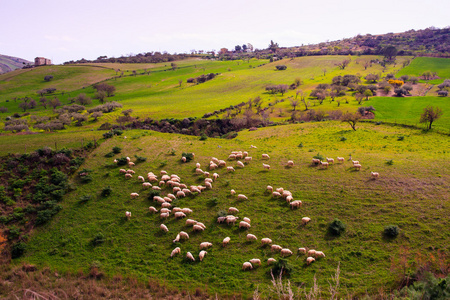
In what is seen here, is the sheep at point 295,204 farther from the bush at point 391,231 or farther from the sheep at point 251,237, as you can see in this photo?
the bush at point 391,231

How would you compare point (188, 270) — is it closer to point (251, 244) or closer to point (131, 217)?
point (251, 244)

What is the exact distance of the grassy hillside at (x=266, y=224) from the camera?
617 inches

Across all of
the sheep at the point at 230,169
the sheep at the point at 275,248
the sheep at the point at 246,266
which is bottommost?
the sheep at the point at 246,266

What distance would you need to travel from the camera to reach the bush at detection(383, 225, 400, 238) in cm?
1733

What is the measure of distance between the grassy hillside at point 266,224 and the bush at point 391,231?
401 millimetres

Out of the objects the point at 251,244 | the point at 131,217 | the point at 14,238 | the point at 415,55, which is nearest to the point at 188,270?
the point at 251,244

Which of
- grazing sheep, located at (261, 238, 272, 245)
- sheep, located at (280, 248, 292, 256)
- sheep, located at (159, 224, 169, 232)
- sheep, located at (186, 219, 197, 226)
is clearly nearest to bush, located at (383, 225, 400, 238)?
sheep, located at (280, 248, 292, 256)

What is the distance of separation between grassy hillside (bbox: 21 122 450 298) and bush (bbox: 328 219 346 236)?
542 mm

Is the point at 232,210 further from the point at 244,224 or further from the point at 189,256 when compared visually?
the point at 189,256

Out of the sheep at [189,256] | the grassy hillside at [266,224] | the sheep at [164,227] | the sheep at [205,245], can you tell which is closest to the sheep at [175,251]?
the grassy hillside at [266,224]

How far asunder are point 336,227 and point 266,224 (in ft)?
18.2

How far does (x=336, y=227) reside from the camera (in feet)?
60.2

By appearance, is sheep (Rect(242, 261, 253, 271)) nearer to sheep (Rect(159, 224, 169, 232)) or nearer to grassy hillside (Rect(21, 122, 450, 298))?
grassy hillside (Rect(21, 122, 450, 298))

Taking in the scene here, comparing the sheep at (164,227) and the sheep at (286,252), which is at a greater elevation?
the sheep at (164,227)
